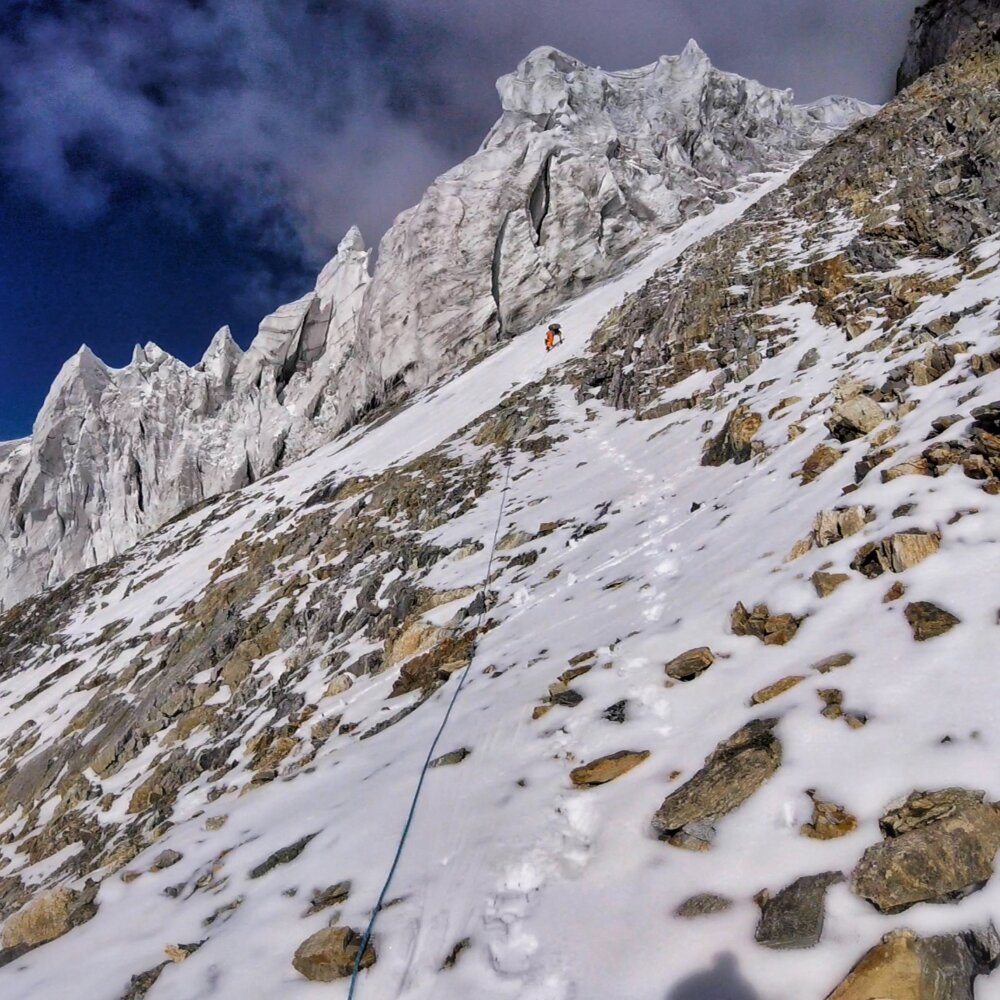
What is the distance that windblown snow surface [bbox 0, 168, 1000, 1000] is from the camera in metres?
3.23

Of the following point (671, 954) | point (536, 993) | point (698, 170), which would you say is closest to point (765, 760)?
point (671, 954)

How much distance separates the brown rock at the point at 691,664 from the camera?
5.31 meters

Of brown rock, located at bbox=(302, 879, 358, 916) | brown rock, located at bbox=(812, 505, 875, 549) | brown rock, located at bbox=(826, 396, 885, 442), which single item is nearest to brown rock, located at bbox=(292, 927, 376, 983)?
brown rock, located at bbox=(302, 879, 358, 916)

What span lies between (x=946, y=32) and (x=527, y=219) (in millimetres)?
30250

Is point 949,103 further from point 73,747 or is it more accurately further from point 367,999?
point 73,747

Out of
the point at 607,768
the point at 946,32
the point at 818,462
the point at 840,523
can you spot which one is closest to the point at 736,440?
the point at 818,462

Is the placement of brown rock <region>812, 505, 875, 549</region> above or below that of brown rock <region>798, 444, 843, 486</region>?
below

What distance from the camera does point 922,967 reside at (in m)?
2.47

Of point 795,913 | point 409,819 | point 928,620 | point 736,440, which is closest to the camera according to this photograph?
point 795,913

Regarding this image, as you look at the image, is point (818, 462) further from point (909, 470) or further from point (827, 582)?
point (827, 582)

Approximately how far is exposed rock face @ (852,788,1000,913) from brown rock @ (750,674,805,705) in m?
1.40

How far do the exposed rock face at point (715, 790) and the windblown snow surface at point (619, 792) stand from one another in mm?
89

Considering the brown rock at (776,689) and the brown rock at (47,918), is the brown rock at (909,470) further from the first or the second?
the brown rock at (47,918)

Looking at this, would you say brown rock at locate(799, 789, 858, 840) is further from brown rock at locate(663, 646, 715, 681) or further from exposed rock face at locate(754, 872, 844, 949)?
brown rock at locate(663, 646, 715, 681)
